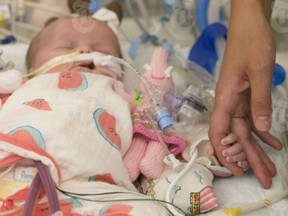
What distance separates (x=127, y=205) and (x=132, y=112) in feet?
1.52

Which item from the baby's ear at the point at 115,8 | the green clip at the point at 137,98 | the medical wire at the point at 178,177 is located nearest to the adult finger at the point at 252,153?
the medical wire at the point at 178,177

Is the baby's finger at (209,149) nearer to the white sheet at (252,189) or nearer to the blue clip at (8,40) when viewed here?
the white sheet at (252,189)

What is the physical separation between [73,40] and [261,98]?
861 millimetres

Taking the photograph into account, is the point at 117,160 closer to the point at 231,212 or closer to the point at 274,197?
the point at 231,212

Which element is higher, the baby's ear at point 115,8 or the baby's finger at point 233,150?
the baby's finger at point 233,150

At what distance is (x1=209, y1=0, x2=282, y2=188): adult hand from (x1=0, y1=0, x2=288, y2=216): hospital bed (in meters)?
0.05

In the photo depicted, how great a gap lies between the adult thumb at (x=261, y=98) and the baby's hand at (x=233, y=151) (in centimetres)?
16

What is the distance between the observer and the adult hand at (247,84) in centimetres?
105

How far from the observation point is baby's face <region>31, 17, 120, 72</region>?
64.9 inches

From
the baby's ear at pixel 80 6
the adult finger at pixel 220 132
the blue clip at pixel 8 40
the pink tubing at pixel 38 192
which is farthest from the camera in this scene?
the blue clip at pixel 8 40

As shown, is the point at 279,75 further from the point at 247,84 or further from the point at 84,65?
the point at 84,65

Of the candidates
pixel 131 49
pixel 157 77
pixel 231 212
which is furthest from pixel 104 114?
pixel 131 49

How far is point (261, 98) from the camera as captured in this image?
1039 mm

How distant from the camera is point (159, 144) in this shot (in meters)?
1.30
